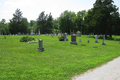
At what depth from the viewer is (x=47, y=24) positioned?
7338 cm

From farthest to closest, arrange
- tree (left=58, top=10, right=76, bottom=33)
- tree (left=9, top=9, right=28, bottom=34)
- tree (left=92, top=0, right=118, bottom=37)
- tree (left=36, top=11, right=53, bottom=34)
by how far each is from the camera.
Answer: tree (left=36, top=11, right=53, bottom=34) → tree (left=58, top=10, right=76, bottom=33) → tree (left=9, top=9, right=28, bottom=34) → tree (left=92, top=0, right=118, bottom=37)

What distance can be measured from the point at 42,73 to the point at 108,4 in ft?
126

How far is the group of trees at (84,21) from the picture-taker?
35344 mm

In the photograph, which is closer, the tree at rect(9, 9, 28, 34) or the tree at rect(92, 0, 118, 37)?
the tree at rect(92, 0, 118, 37)

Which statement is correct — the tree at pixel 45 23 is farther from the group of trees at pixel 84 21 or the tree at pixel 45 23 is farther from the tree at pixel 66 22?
the tree at pixel 66 22

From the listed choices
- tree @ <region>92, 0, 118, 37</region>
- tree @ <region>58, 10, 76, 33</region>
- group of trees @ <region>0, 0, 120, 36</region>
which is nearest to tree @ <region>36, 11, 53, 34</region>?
group of trees @ <region>0, 0, 120, 36</region>

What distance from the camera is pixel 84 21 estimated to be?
153 feet

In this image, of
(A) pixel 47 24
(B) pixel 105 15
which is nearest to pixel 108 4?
(B) pixel 105 15

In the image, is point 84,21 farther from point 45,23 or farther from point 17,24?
point 17,24

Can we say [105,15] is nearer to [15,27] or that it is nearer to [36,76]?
[36,76]

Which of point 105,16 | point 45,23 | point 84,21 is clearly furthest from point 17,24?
point 105,16

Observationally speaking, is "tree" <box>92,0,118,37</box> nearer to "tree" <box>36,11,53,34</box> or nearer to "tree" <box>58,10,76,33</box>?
"tree" <box>58,10,76,33</box>

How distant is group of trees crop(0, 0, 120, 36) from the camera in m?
35.3

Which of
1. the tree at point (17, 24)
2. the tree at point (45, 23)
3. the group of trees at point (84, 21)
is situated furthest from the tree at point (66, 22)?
the tree at point (17, 24)
